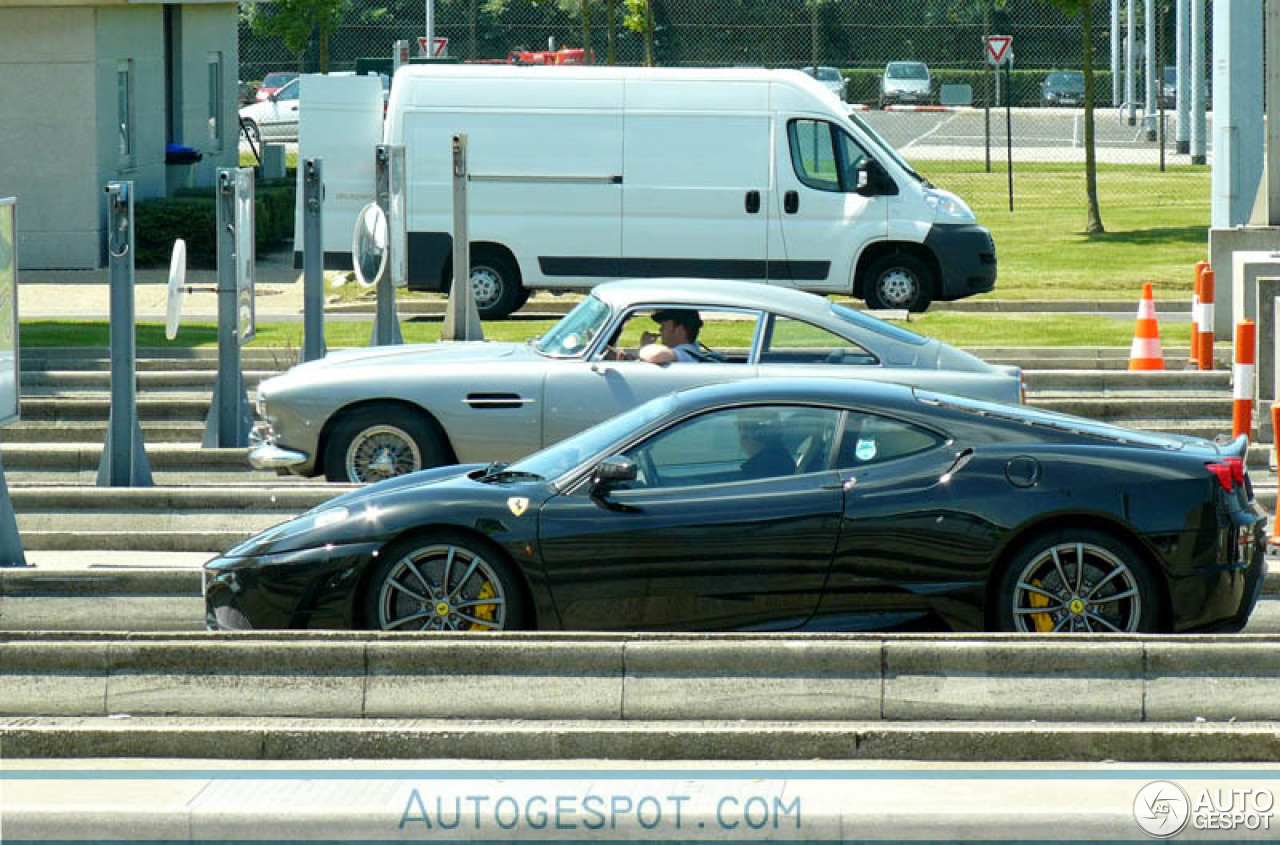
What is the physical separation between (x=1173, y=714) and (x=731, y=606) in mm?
1891

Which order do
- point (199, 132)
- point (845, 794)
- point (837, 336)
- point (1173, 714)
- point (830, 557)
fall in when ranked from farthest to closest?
point (199, 132)
point (837, 336)
point (830, 557)
point (1173, 714)
point (845, 794)

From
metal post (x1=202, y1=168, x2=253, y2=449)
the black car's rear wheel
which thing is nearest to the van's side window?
metal post (x1=202, y1=168, x2=253, y2=449)

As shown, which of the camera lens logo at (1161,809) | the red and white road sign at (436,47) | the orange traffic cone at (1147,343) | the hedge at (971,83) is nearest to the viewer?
the camera lens logo at (1161,809)

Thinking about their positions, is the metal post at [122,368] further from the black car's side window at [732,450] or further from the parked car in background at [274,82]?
the parked car in background at [274,82]

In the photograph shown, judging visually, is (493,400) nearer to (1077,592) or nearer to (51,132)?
(1077,592)

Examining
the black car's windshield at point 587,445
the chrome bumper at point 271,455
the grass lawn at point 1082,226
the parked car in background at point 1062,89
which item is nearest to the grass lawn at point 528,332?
the grass lawn at point 1082,226

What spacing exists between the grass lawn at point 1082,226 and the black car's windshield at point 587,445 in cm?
1469

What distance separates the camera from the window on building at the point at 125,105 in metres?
28.5

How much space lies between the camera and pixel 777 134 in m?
20.7

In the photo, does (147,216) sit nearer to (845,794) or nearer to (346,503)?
(346,503)

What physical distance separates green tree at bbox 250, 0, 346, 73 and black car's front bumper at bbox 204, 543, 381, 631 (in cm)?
3487

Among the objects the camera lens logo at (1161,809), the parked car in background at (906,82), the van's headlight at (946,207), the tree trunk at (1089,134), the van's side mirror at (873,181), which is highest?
the parked car in background at (906,82)

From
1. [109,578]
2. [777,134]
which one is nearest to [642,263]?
[777,134]

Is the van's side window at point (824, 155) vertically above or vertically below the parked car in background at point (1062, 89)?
below
